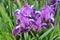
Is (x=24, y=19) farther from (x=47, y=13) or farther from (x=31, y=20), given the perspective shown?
(x=47, y=13)

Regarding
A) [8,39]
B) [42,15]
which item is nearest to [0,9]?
[8,39]

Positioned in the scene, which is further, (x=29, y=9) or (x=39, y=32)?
(x=39, y=32)

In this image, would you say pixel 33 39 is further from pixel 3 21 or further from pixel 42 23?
pixel 3 21

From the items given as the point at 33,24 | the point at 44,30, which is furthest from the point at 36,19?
the point at 44,30

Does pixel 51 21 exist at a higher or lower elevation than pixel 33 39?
higher

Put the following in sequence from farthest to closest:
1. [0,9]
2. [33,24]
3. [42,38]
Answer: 1. [0,9]
2. [42,38]
3. [33,24]

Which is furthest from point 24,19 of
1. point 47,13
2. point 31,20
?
point 47,13

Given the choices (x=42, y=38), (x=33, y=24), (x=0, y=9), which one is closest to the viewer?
(x=33, y=24)

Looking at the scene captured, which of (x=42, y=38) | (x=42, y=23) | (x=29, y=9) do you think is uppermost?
(x=29, y=9)
